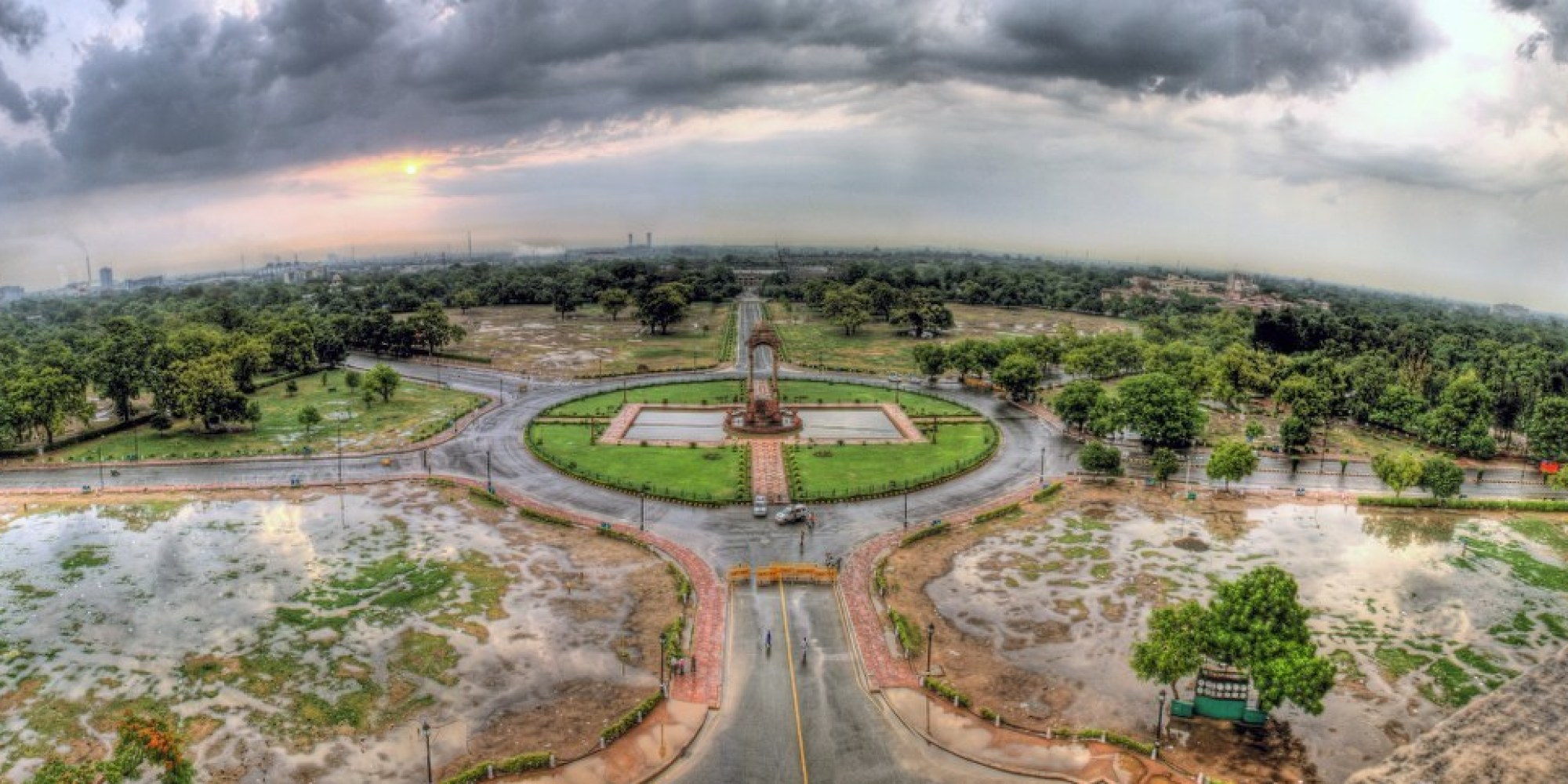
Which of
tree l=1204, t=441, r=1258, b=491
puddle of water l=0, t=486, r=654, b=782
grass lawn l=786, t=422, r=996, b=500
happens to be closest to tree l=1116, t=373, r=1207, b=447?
tree l=1204, t=441, r=1258, b=491

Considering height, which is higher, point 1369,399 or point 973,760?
point 1369,399

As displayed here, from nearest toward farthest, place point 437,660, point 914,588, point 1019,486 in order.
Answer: point 437,660
point 914,588
point 1019,486

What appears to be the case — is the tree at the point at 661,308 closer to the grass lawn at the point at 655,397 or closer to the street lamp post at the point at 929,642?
A: the grass lawn at the point at 655,397

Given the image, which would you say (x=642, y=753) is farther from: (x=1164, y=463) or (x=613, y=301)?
(x=613, y=301)

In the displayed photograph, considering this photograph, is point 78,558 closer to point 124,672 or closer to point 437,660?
point 124,672

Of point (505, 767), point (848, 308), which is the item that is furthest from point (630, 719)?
point (848, 308)

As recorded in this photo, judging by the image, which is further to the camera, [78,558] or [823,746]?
Answer: [78,558]

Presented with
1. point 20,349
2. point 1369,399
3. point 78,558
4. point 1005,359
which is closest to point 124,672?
point 78,558

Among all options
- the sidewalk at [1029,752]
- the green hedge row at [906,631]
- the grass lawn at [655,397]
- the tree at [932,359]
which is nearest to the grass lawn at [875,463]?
the green hedge row at [906,631]

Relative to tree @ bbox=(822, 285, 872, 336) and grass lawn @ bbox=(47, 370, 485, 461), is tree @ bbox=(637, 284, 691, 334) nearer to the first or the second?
tree @ bbox=(822, 285, 872, 336)
